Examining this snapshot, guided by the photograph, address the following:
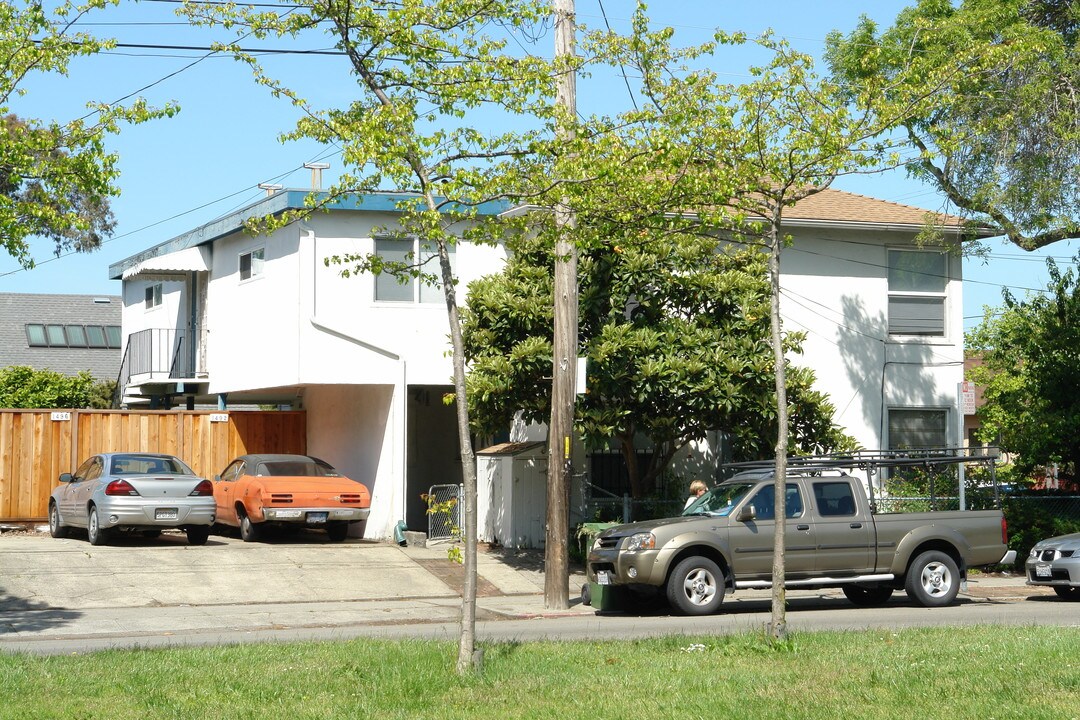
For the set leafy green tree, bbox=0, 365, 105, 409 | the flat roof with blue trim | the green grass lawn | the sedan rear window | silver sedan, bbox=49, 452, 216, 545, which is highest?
the flat roof with blue trim

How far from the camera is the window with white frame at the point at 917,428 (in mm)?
24047

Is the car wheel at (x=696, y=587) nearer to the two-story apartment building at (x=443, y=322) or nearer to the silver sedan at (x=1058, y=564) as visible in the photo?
the silver sedan at (x=1058, y=564)

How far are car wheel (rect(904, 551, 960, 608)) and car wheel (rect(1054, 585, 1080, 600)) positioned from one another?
6.55ft

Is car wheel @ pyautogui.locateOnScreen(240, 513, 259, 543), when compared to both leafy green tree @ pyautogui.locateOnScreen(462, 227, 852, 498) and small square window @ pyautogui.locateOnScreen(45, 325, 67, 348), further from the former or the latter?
small square window @ pyautogui.locateOnScreen(45, 325, 67, 348)

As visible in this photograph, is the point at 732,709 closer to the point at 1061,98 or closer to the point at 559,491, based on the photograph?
the point at 559,491

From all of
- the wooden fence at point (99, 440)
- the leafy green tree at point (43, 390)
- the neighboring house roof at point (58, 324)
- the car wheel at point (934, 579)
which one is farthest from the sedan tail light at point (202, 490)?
the neighboring house roof at point (58, 324)

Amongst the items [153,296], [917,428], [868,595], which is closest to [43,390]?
[153,296]

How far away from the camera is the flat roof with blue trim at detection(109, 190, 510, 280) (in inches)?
906

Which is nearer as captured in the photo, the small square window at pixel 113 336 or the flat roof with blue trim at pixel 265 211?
the flat roof with blue trim at pixel 265 211

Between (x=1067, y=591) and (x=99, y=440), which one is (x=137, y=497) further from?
(x=1067, y=591)

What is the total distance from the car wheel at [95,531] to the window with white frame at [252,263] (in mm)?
6421

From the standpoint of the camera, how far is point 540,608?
17.4m

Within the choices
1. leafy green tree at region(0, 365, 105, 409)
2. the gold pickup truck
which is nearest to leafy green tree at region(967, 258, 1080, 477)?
the gold pickup truck

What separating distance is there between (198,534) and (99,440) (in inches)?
160
